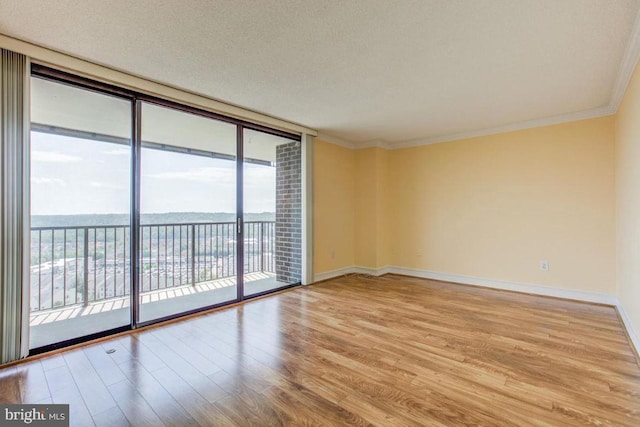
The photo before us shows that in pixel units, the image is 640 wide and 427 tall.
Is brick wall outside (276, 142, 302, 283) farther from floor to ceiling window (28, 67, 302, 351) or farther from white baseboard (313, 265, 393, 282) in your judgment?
white baseboard (313, 265, 393, 282)

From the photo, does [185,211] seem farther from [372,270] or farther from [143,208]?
[372,270]

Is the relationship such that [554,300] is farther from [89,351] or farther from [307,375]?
[89,351]

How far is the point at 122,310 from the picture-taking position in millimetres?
3332

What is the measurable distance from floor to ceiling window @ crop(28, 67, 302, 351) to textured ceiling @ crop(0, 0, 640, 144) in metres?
0.65

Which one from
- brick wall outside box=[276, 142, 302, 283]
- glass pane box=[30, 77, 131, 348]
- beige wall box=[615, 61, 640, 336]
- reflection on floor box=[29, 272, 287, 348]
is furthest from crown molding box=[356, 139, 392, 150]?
glass pane box=[30, 77, 131, 348]

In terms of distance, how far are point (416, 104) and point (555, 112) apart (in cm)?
188

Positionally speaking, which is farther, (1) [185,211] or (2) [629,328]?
(1) [185,211]

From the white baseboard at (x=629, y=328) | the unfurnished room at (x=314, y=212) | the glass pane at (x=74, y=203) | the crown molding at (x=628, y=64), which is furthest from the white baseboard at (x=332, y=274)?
the crown molding at (x=628, y=64)

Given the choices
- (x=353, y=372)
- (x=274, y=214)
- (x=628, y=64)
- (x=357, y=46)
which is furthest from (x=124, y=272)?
(x=628, y=64)

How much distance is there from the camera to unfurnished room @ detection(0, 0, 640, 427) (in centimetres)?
183

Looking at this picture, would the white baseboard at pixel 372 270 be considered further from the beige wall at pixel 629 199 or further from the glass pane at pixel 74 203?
the glass pane at pixel 74 203

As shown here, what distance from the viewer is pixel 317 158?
4812mm

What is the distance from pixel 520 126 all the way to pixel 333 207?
304cm

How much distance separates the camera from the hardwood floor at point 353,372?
165cm
